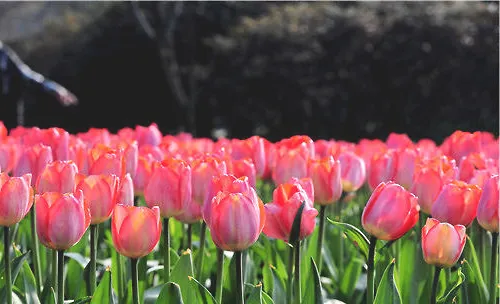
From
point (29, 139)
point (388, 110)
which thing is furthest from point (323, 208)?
point (388, 110)

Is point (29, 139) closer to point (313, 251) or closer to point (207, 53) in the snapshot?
point (313, 251)

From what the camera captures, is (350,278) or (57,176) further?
(350,278)

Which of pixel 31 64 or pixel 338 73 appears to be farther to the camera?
pixel 31 64

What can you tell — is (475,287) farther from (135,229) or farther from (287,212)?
(135,229)

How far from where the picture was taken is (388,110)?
18.0 metres

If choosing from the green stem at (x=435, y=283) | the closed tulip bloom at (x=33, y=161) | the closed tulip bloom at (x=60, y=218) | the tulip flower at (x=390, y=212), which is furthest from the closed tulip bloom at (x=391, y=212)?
the closed tulip bloom at (x=33, y=161)

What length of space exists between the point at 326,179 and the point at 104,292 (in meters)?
0.67

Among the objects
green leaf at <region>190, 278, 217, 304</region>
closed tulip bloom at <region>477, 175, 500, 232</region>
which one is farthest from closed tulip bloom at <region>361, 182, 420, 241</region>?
green leaf at <region>190, 278, 217, 304</region>

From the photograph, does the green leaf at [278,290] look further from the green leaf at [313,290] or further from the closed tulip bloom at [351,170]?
the closed tulip bloom at [351,170]

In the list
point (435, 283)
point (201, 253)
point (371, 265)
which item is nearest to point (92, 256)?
point (201, 253)

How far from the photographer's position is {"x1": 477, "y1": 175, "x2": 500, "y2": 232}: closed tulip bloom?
1.72 meters

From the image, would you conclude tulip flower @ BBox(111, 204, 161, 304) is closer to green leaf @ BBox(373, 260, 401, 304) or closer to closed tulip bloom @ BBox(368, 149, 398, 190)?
green leaf @ BBox(373, 260, 401, 304)

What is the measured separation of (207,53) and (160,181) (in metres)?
21.2

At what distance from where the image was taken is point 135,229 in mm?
1439
